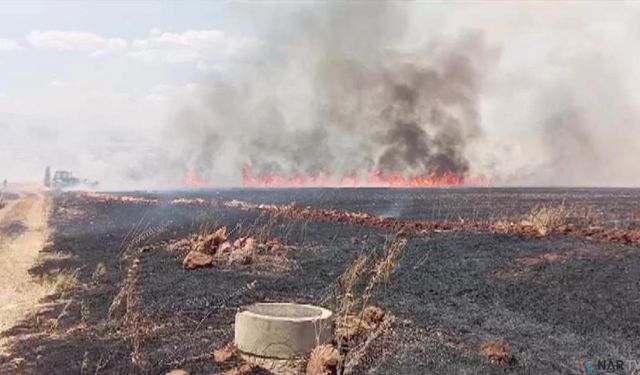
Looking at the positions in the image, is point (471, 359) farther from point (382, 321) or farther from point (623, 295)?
point (623, 295)

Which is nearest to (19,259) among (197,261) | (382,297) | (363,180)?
(197,261)

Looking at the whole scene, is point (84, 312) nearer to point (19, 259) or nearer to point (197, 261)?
point (197, 261)

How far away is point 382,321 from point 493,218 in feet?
69.1

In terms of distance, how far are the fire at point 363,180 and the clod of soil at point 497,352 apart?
7423 cm

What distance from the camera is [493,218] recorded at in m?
32.6

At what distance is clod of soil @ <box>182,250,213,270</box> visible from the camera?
19.8m

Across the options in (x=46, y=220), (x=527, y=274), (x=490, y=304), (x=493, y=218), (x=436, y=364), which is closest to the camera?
(x=436, y=364)

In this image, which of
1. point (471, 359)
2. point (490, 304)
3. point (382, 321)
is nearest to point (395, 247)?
point (490, 304)

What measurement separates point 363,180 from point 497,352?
270ft

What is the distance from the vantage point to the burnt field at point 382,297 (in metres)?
11.1

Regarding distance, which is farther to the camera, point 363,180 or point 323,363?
point 363,180

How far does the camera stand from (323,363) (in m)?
9.88

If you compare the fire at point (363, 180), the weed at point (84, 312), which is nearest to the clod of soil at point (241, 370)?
the weed at point (84, 312)
